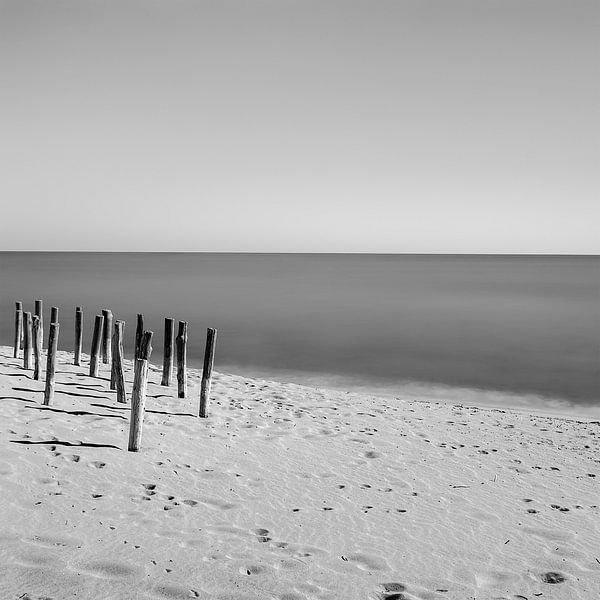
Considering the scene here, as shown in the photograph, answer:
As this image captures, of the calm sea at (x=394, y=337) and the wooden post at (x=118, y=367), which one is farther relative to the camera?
the calm sea at (x=394, y=337)

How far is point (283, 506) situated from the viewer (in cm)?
679

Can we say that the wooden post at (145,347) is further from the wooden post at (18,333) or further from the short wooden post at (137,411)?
the wooden post at (18,333)

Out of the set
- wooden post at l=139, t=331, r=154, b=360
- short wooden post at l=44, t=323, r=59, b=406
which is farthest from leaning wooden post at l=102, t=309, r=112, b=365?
wooden post at l=139, t=331, r=154, b=360


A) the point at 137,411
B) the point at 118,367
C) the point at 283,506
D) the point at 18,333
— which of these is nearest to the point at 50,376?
the point at 118,367

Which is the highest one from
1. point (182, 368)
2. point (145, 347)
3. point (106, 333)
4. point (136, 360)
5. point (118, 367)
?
point (145, 347)

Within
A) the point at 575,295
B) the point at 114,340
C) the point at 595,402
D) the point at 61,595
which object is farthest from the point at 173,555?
the point at 575,295

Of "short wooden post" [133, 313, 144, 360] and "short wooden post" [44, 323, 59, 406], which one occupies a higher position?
"short wooden post" [133, 313, 144, 360]

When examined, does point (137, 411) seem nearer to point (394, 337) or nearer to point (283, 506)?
point (283, 506)

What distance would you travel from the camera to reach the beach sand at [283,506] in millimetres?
5051

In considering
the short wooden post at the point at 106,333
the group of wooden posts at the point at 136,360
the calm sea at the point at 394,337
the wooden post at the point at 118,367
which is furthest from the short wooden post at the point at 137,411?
the calm sea at the point at 394,337

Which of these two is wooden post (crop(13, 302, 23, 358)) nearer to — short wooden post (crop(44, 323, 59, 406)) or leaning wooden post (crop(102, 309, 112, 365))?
leaning wooden post (crop(102, 309, 112, 365))

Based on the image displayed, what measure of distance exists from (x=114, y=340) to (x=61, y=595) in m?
7.61

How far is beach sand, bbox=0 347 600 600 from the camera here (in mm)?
5051

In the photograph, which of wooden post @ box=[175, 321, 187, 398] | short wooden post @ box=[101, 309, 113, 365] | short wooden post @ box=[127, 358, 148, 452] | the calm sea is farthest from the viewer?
the calm sea
